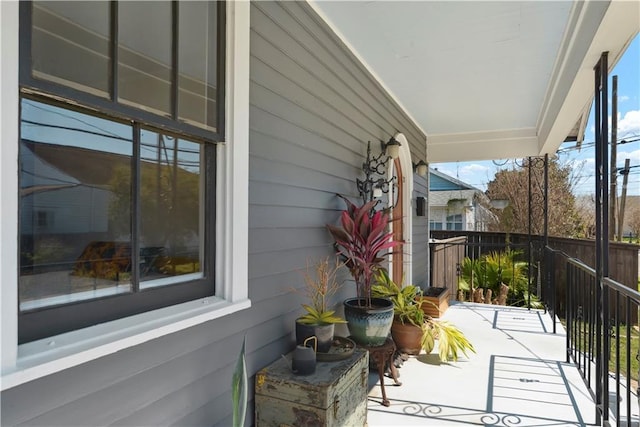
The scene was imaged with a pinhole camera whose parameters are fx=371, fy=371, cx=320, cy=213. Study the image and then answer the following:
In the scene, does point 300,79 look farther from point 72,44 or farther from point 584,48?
point 584,48

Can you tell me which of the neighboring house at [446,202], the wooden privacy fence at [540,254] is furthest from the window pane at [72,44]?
the neighboring house at [446,202]

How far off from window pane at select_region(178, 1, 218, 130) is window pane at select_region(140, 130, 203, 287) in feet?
0.45

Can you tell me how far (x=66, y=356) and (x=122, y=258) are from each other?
14.5 inches

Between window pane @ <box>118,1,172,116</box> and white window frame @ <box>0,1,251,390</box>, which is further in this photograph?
window pane @ <box>118,1,172,116</box>

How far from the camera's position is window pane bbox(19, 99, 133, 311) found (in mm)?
1050

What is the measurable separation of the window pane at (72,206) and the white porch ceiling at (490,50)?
1809mm

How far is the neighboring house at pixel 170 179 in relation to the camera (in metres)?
1.03

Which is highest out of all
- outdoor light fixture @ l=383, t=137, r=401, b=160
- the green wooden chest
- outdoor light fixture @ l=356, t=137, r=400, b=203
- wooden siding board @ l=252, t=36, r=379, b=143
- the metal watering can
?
wooden siding board @ l=252, t=36, r=379, b=143

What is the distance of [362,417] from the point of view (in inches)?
84.1

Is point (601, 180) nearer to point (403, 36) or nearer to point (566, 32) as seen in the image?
point (566, 32)

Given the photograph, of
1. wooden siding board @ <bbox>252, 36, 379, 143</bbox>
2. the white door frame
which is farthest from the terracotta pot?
wooden siding board @ <bbox>252, 36, 379, 143</bbox>

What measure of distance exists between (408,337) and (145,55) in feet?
9.94

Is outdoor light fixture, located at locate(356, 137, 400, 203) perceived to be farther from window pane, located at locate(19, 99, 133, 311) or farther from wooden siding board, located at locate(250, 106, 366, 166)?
window pane, located at locate(19, 99, 133, 311)

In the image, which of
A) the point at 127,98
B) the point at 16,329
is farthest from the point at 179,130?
the point at 16,329
